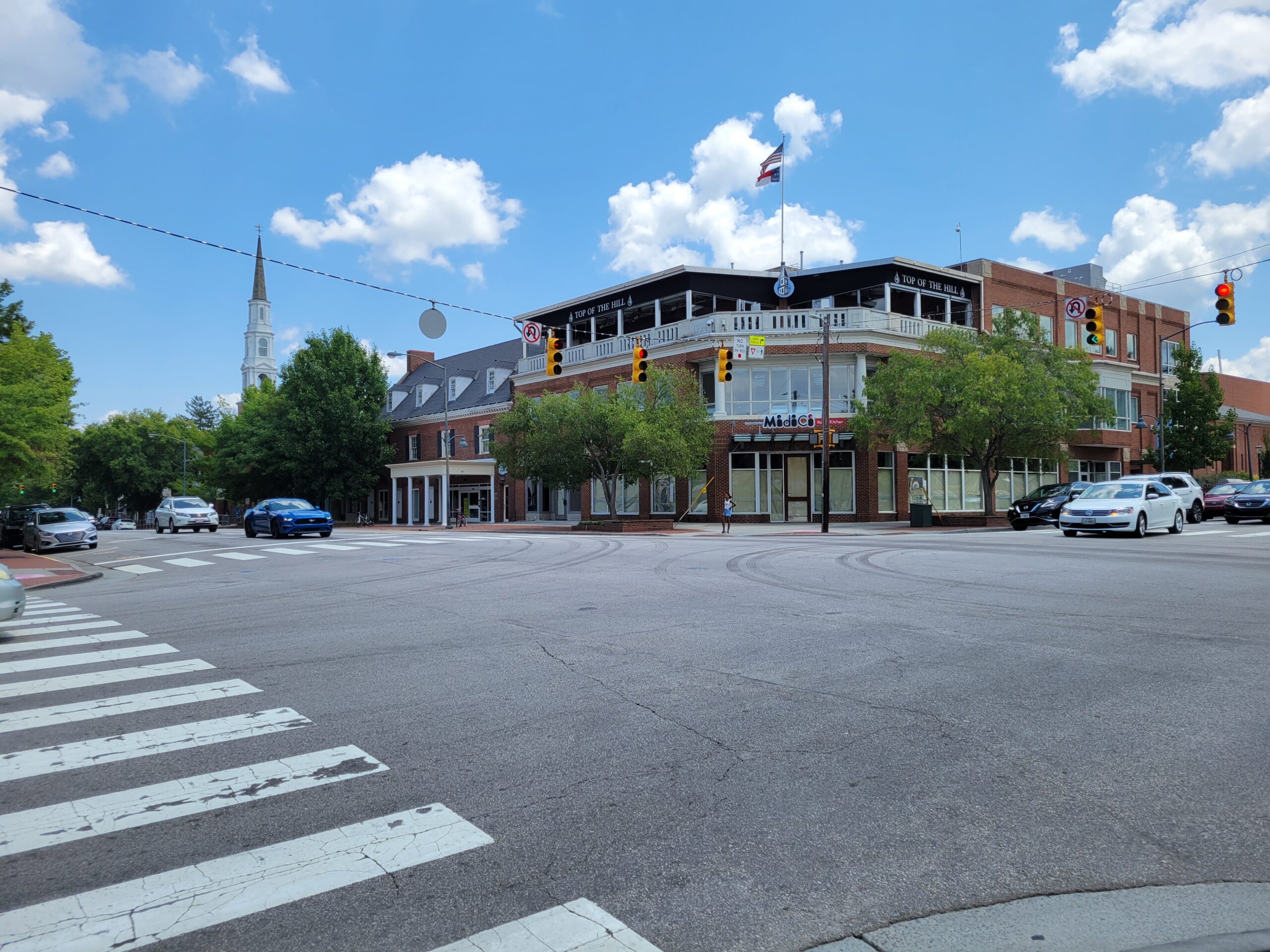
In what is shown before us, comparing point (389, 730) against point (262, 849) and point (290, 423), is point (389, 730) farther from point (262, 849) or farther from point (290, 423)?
point (290, 423)

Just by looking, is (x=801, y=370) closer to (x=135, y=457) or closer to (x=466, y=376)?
(x=466, y=376)

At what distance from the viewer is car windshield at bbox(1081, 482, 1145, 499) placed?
81.9ft

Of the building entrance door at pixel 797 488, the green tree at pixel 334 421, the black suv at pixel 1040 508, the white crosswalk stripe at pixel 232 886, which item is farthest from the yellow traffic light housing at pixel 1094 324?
the green tree at pixel 334 421

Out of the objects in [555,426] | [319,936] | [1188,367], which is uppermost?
[1188,367]

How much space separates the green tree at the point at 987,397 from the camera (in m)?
34.0

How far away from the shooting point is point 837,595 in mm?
11555

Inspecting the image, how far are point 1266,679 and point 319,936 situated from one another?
6.85 m

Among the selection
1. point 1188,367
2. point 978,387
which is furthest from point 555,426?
point 1188,367

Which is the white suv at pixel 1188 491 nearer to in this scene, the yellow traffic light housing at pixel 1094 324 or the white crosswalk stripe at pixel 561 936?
the yellow traffic light housing at pixel 1094 324

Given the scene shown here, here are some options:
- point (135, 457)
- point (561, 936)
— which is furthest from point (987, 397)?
point (135, 457)

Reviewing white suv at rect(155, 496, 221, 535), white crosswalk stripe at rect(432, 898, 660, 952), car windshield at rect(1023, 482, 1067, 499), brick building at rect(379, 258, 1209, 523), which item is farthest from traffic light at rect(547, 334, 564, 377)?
white suv at rect(155, 496, 221, 535)

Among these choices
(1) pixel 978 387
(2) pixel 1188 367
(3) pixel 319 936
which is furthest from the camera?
(2) pixel 1188 367

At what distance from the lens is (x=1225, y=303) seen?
69.9ft

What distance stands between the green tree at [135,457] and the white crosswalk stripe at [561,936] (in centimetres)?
8650
